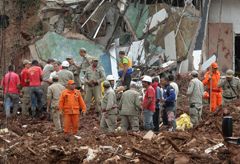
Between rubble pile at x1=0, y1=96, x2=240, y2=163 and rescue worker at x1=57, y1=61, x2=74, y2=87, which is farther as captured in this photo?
rescue worker at x1=57, y1=61, x2=74, y2=87

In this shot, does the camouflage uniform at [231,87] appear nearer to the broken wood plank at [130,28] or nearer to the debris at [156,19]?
the broken wood plank at [130,28]

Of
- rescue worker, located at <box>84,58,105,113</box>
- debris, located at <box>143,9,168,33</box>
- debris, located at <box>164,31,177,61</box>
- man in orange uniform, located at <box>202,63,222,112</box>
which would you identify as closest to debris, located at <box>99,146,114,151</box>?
rescue worker, located at <box>84,58,105,113</box>

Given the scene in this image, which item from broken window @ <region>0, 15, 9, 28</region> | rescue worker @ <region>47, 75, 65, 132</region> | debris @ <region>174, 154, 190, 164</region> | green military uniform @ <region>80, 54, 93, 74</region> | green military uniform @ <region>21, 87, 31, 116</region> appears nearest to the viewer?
debris @ <region>174, 154, 190, 164</region>

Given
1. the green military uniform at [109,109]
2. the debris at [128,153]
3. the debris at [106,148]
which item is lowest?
the debris at [128,153]

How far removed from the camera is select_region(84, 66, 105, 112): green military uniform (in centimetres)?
2220

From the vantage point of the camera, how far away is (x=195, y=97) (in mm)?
21109

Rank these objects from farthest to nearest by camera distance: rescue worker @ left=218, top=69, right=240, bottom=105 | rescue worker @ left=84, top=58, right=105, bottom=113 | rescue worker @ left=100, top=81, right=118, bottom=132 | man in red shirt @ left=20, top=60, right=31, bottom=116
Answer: man in red shirt @ left=20, top=60, right=31, bottom=116 < rescue worker @ left=84, top=58, right=105, bottom=113 < rescue worker @ left=218, top=69, right=240, bottom=105 < rescue worker @ left=100, top=81, right=118, bottom=132

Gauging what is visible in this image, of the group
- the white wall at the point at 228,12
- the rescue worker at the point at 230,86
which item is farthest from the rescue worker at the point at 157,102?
the white wall at the point at 228,12

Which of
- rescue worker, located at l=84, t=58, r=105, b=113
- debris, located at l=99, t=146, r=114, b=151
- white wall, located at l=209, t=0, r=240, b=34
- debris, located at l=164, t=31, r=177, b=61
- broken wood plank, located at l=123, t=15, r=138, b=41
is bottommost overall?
debris, located at l=99, t=146, r=114, b=151

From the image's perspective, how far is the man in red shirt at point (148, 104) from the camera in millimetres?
19266

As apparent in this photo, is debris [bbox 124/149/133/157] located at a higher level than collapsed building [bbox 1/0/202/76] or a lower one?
lower

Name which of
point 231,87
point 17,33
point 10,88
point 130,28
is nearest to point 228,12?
point 130,28

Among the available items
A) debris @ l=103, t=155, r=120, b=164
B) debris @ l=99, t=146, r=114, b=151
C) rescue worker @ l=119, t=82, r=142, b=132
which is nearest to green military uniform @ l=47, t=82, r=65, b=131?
rescue worker @ l=119, t=82, r=142, b=132

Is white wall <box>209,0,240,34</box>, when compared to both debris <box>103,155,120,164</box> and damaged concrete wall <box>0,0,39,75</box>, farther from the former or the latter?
debris <box>103,155,120,164</box>
